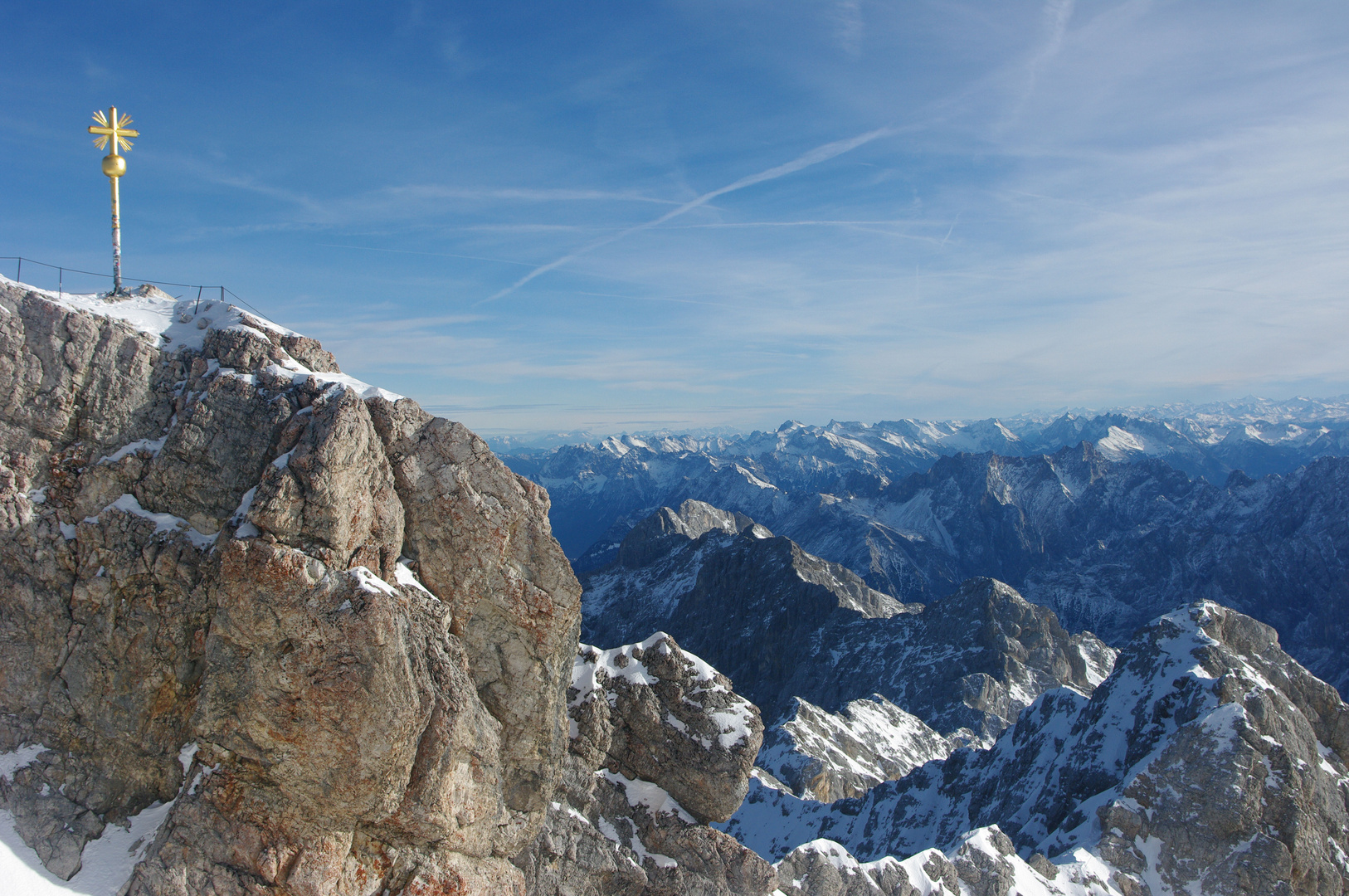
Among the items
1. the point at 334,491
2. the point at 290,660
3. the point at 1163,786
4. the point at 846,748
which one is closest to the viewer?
the point at 290,660

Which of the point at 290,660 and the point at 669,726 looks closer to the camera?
the point at 290,660

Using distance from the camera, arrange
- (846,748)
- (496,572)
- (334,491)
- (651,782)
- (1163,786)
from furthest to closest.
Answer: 1. (846,748)
2. (1163,786)
3. (651,782)
4. (496,572)
5. (334,491)

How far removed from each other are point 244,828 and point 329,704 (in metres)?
5.33

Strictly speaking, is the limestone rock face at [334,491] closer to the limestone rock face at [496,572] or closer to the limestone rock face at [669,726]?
the limestone rock face at [496,572]

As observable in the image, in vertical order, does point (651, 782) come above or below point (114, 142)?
below

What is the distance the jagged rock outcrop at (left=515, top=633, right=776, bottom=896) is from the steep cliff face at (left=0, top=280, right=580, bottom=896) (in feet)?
25.8

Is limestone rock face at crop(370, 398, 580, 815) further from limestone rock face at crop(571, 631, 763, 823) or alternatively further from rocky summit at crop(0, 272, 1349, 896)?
limestone rock face at crop(571, 631, 763, 823)

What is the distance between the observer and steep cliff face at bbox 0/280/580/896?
26.2 metres

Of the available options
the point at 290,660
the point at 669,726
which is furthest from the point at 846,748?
the point at 290,660

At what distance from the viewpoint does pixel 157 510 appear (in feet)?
96.3

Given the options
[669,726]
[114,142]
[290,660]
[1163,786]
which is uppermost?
[114,142]

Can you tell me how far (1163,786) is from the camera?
218 ft

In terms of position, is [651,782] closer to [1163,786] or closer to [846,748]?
[1163,786]

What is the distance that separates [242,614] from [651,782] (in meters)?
26.2
